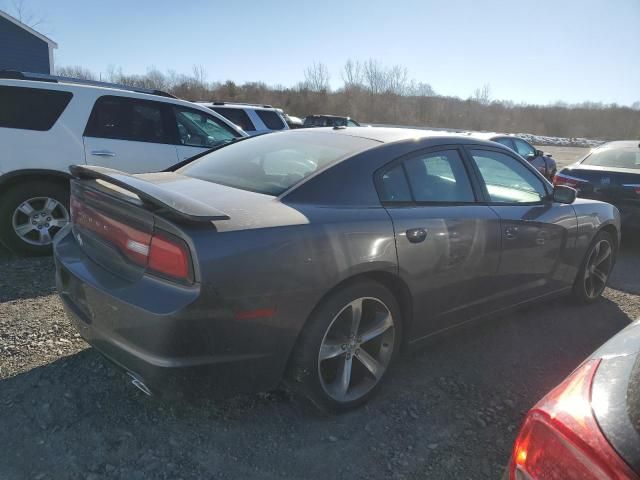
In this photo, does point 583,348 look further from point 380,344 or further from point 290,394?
point 290,394

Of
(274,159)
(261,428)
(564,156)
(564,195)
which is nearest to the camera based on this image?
(261,428)

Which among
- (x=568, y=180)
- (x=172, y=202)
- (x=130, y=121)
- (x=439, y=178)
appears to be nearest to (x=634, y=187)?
(x=568, y=180)

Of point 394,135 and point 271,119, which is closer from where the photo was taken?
point 394,135

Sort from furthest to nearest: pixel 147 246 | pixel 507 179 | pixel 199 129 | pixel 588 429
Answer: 1. pixel 199 129
2. pixel 507 179
3. pixel 147 246
4. pixel 588 429

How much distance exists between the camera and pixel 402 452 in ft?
7.94

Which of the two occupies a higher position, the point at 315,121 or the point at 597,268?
the point at 315,121

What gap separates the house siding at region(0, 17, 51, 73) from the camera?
19.0 meters

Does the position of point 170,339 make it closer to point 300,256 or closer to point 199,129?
point 300,256

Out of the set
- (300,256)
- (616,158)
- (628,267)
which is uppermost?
(616,158)

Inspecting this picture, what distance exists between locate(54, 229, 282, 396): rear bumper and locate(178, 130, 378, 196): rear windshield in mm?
833

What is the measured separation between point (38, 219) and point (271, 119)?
21.7 feet

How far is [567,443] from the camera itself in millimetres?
1185

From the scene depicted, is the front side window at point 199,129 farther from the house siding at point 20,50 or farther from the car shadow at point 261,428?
the house siding at point 20,50

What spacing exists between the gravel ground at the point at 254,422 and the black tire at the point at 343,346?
0.44 feet
